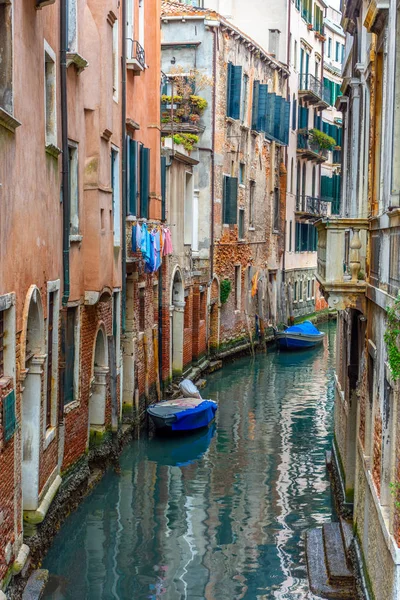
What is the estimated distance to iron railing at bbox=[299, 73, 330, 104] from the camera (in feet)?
129

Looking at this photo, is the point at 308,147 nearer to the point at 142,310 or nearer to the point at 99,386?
the point at 142,310

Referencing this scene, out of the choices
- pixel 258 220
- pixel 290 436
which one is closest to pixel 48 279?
pixel 290 436

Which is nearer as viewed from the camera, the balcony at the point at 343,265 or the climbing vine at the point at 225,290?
the balcony at the point at 343,265

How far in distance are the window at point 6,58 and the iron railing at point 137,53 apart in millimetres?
8086

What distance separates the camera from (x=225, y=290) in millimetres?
28688

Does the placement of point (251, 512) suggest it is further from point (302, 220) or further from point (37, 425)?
point (302, 220)

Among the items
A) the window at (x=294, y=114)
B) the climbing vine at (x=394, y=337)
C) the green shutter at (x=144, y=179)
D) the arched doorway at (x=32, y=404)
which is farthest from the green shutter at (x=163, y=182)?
the window at (x=294, y=114)

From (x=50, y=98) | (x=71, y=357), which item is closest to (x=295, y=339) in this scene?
(x=71, y=357)

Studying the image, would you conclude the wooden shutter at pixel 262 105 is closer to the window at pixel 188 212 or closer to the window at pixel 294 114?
the window at pixel 294 114

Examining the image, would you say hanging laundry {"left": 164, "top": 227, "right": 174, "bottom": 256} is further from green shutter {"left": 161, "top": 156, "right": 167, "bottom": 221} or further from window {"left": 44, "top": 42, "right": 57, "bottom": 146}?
window {"left": 44, "top": 42, "right": 57, "bottom": 146}

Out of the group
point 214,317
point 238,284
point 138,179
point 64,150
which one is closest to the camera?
point 64,150

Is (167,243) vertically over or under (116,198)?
under

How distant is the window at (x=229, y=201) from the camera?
1101 inches

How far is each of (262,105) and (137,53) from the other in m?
14.8
